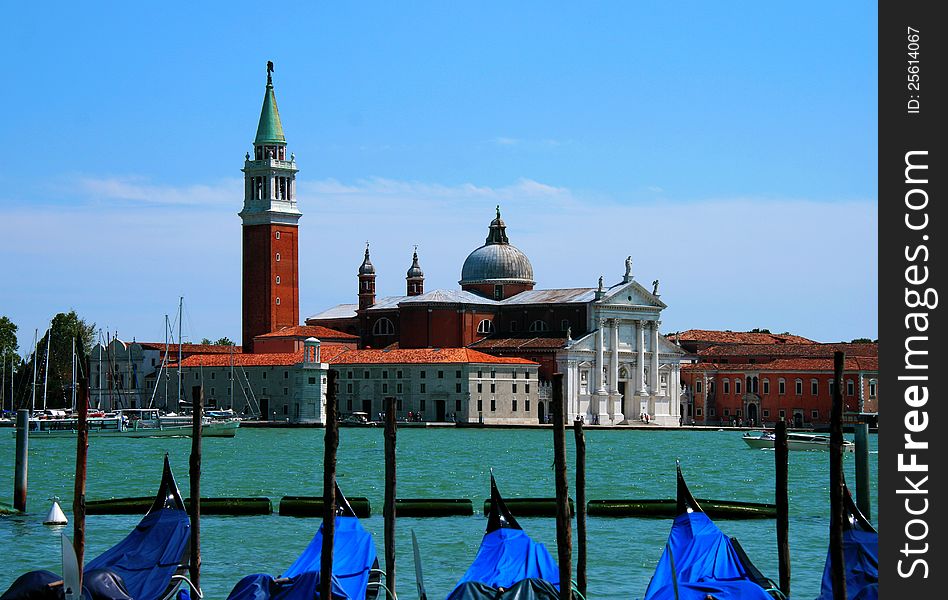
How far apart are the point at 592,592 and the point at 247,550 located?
15.3ft

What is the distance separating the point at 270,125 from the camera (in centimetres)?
6775

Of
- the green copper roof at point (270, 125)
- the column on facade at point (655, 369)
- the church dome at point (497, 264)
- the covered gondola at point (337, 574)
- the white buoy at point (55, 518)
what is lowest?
the white buoy at point (55, 518)

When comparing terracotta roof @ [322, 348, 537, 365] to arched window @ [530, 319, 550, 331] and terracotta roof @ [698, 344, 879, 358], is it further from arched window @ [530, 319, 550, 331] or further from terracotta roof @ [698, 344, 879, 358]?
terracotta roof @ [698, 344, 879, 358]

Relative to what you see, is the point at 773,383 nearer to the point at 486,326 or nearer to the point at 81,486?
the point at 486,326

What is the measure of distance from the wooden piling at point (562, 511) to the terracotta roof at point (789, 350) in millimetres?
54155

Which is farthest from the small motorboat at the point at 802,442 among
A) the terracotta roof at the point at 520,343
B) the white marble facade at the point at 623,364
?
the terracotta roof at the point at 520,343

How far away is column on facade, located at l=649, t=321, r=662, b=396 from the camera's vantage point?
211ft

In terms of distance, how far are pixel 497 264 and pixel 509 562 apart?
2208 inches

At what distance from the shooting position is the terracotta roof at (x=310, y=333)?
6506 centimetres

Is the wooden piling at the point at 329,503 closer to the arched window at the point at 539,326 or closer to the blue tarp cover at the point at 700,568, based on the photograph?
the blue tarp cover at the point at 700,568

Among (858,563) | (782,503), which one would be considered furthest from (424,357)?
(858,563)

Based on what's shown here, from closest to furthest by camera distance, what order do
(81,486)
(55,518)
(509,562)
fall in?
(509,562) < (81,486) < (55,518)
